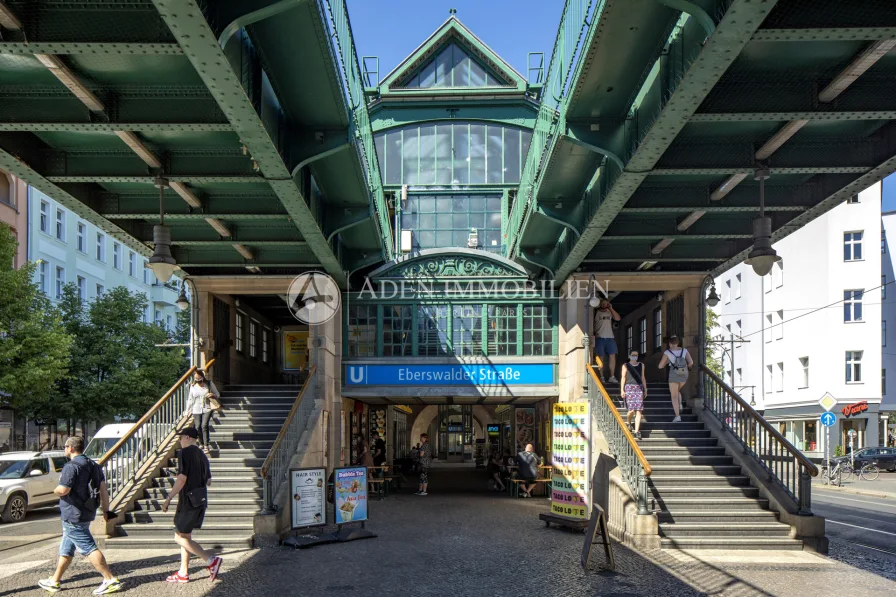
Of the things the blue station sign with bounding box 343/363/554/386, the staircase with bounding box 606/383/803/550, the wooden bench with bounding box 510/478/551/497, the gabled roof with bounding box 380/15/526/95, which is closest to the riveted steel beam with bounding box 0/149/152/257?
the blue station sign with bounding box 343/363/554/386

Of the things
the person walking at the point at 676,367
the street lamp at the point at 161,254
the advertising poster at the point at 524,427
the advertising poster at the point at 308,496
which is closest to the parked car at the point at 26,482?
the advertising poster at the point at 308,496

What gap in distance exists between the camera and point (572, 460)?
13.0 m

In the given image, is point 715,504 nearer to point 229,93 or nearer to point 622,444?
point 622,444

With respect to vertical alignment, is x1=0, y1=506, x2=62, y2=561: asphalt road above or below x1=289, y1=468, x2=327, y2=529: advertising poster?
below

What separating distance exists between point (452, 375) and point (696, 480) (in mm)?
7120

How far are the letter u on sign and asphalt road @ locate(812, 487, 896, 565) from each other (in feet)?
34.1

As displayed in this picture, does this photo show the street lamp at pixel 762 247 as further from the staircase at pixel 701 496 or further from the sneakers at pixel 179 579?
the sneakers at pixel 179 579

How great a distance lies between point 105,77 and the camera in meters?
8.09

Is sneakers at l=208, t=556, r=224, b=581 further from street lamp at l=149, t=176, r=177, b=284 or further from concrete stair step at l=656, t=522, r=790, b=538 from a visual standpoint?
concrete stair step at l=656, t=522, r=790, b=538

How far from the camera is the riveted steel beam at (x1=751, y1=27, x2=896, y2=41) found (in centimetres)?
636

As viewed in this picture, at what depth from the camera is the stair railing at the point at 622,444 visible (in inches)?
472

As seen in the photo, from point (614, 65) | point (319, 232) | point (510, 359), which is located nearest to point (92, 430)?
point (510, 359)

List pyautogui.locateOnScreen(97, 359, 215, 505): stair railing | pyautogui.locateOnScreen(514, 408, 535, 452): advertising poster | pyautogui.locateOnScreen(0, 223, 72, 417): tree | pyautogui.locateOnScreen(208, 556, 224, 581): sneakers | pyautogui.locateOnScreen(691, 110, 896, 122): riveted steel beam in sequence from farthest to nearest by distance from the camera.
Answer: pyautogui.locateOnScreen(514, 408, 535, 452): advertising poster
pyautogui.locateOnScreen(0, 223, 72, 417): tree
pyautogui.locateOnScreen(97, 359, 215, 505): stair railing
pyautogui.locateOnScreen(208, 556, 224, 581): sneakers
pyautogui.locateOnScreen(691, 110, 896, 122): riveted steel beam

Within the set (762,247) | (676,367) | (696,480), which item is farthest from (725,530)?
(762,247)
